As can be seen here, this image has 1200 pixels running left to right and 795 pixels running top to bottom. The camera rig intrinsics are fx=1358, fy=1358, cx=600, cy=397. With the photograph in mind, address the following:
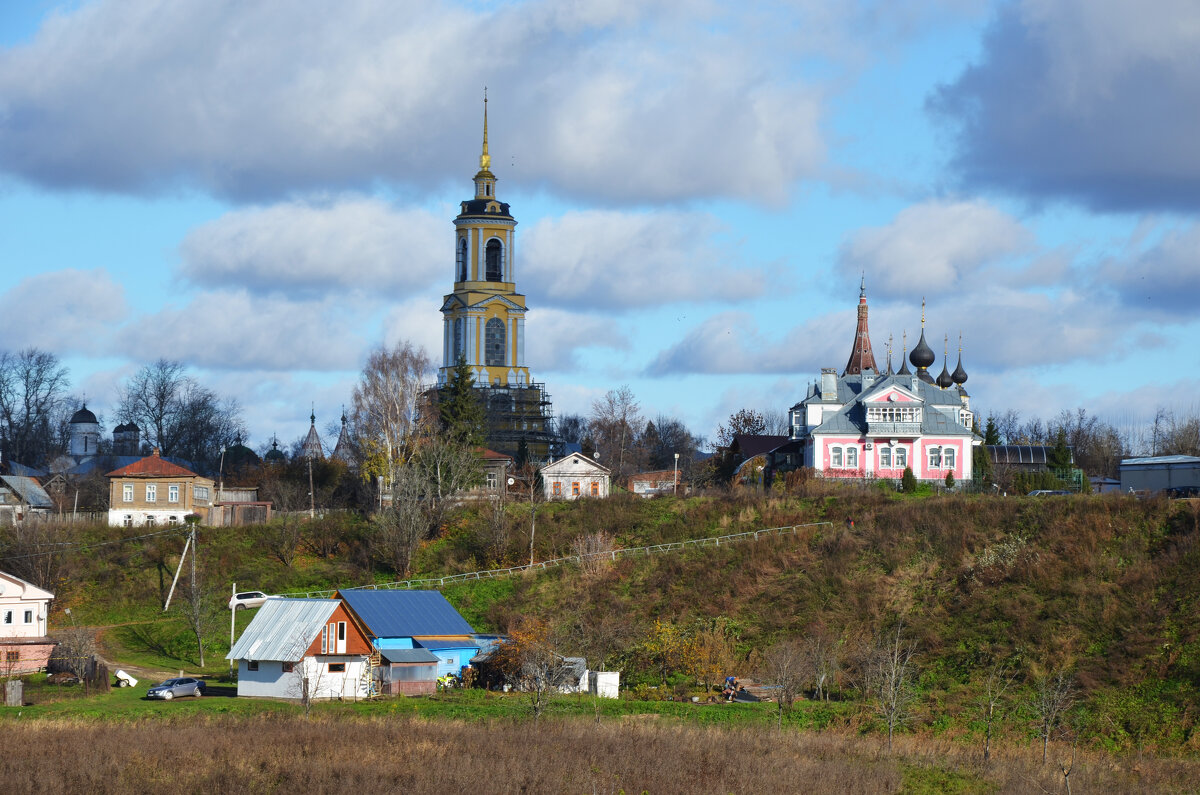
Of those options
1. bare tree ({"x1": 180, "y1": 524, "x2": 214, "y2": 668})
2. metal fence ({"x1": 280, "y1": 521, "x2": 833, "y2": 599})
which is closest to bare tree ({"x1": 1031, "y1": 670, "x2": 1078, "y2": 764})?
metal fence ({"x1": 280, "y1": 521, "x2": 833, "y2": 599})

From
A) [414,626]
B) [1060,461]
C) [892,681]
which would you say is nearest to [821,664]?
[892,681]

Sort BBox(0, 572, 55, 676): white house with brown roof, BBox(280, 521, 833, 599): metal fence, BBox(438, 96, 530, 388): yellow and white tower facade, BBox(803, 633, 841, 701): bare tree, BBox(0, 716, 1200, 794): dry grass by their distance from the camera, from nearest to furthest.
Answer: BBox(0, 716, 1200, 794): dry grass → BBox(803, 633, 841, 701): bare tree → BBox(0, 572, 55, 676): white house with brown roof → BBox(280, 521, 833, 599): metal fence → BBox(438, 96, 530, 388): yellow and white tower facade

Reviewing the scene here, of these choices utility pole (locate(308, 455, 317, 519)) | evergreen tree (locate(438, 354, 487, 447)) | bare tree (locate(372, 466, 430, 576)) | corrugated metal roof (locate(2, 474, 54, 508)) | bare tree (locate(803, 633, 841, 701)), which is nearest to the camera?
bare tree (locate(803, 633, 841, 701))

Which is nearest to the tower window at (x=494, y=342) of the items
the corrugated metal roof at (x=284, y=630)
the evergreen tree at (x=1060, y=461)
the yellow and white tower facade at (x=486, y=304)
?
the yellow and white tower facade at (x=486, y=304)

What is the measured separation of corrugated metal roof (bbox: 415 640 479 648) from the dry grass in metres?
8.89

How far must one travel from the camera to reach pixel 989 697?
36125mm

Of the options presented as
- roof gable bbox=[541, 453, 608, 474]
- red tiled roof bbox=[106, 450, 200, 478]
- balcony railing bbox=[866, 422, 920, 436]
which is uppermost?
balcony railing bbox=[866, 422, 920, 436]

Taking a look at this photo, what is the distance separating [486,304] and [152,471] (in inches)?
1065

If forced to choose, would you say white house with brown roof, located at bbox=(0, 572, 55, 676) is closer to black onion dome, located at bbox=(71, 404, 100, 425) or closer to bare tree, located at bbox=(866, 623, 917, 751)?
bare tree, located at bbox=(866, 623, 917, 751)

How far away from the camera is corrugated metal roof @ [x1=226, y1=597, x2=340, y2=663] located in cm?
4031

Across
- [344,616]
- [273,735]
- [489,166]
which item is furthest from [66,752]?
[489,166]

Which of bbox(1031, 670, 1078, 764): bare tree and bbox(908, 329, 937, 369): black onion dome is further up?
bbox(908, 329, 937, 369): black onion dome

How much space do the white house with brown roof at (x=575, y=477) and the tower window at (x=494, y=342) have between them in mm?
17000

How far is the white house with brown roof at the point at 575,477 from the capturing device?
72.4 m
